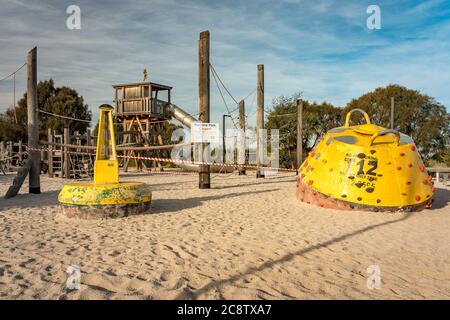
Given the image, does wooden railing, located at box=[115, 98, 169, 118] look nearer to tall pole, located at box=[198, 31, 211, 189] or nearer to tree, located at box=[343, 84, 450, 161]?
tall pole, located at box=[198, 31, 211, 189]

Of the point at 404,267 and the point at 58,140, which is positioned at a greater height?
the point at 58,140

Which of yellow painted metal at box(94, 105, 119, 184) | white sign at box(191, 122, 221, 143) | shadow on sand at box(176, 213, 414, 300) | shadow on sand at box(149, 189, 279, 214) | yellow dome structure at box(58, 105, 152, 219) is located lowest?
shadow on sand at box(176, 213, 414, 300)

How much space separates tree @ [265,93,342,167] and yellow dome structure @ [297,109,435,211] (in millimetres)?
16718

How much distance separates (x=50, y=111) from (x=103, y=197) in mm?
41144

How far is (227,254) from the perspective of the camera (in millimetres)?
4555

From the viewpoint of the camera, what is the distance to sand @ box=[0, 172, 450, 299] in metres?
3.43

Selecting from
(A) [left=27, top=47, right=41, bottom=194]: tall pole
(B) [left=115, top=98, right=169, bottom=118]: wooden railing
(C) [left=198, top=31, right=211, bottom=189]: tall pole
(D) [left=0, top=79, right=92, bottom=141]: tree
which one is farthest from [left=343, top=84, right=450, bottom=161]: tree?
(D) [left=0, top=79, right=92, bottom=141]: tree

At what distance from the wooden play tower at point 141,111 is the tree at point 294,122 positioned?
25.0ft

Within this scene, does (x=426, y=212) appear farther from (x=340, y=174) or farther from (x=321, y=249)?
(x=321, y=249)

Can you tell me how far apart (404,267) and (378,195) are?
3.57 metres

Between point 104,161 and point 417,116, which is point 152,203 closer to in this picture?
point 104,161

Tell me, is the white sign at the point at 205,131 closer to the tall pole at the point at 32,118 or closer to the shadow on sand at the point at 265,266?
the tall pole at the point at 32,118
